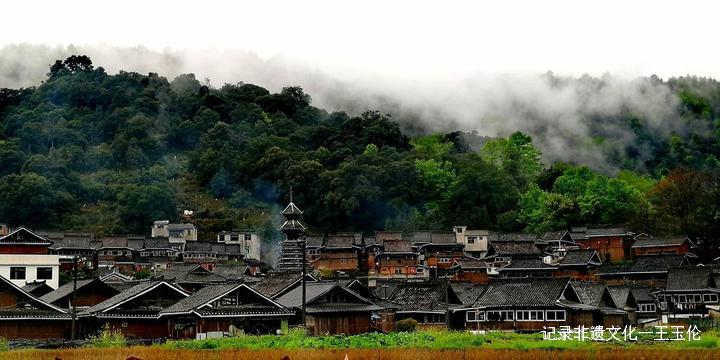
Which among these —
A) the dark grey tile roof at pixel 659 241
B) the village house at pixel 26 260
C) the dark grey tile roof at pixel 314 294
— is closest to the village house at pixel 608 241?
the dark grey tile roof at pixel 659 241

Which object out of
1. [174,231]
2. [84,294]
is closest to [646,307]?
[84,294]

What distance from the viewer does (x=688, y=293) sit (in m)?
66.3

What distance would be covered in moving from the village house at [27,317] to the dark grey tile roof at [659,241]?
5544 cm

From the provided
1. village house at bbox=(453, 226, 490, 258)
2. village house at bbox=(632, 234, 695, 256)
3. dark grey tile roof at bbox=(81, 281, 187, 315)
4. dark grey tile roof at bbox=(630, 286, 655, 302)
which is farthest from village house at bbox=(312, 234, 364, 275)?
dark grey tile roof at bbox=(81, 281, 187, 315)

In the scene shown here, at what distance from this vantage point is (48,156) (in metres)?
119

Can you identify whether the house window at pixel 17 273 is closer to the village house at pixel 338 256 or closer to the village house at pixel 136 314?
the village house at pixel 136 314

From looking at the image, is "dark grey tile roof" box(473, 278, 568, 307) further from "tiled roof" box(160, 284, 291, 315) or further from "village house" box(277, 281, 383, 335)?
"tiled roof" box(160, 284, 291, 315)

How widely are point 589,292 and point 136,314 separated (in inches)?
1202

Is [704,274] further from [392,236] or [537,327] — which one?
[392,236]

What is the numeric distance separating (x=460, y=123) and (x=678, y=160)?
43933mm

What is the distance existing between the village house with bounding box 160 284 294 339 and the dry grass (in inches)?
571

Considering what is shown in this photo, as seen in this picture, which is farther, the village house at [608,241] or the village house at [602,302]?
the village house at [608,241]

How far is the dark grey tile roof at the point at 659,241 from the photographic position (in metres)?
81.8

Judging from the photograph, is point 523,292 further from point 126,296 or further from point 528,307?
point 126,296
